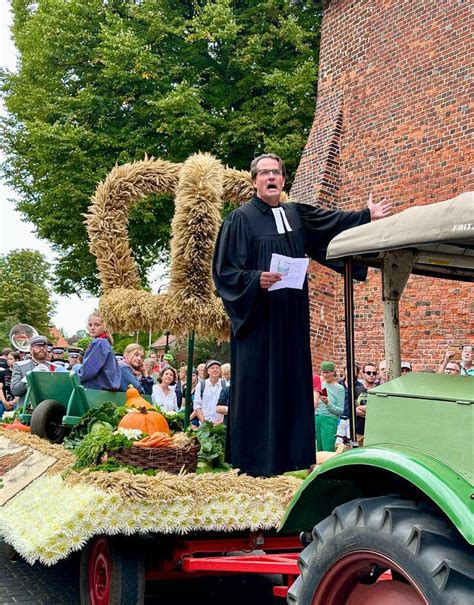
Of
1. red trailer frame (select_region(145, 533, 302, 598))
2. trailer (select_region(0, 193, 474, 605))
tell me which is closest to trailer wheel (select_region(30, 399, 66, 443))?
trailer (select_region(0, 193, 474, 605))

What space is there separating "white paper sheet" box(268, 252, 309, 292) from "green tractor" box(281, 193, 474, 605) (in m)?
1.31

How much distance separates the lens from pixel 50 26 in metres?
20.6

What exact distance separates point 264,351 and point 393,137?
9843 millimetres

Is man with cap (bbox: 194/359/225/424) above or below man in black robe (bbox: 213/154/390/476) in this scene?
below

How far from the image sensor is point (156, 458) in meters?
4.32

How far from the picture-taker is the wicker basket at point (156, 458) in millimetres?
4301

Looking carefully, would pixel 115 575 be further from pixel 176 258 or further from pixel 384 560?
pixel 176 258

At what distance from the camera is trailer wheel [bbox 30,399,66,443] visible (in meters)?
6.20

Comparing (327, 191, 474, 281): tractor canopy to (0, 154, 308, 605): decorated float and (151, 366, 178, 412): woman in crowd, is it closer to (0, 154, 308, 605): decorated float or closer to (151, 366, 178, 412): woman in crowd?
Answer: (0, 154, 308, 605): decorated float

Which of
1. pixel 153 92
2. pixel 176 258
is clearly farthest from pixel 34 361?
pixel 153 92

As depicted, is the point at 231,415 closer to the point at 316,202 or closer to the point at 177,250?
the point at 177,250

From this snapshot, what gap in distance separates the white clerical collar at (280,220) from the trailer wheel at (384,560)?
7.95 feet

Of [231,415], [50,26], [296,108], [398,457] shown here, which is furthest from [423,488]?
[50,26]

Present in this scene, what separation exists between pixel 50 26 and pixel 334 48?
9.09 m
